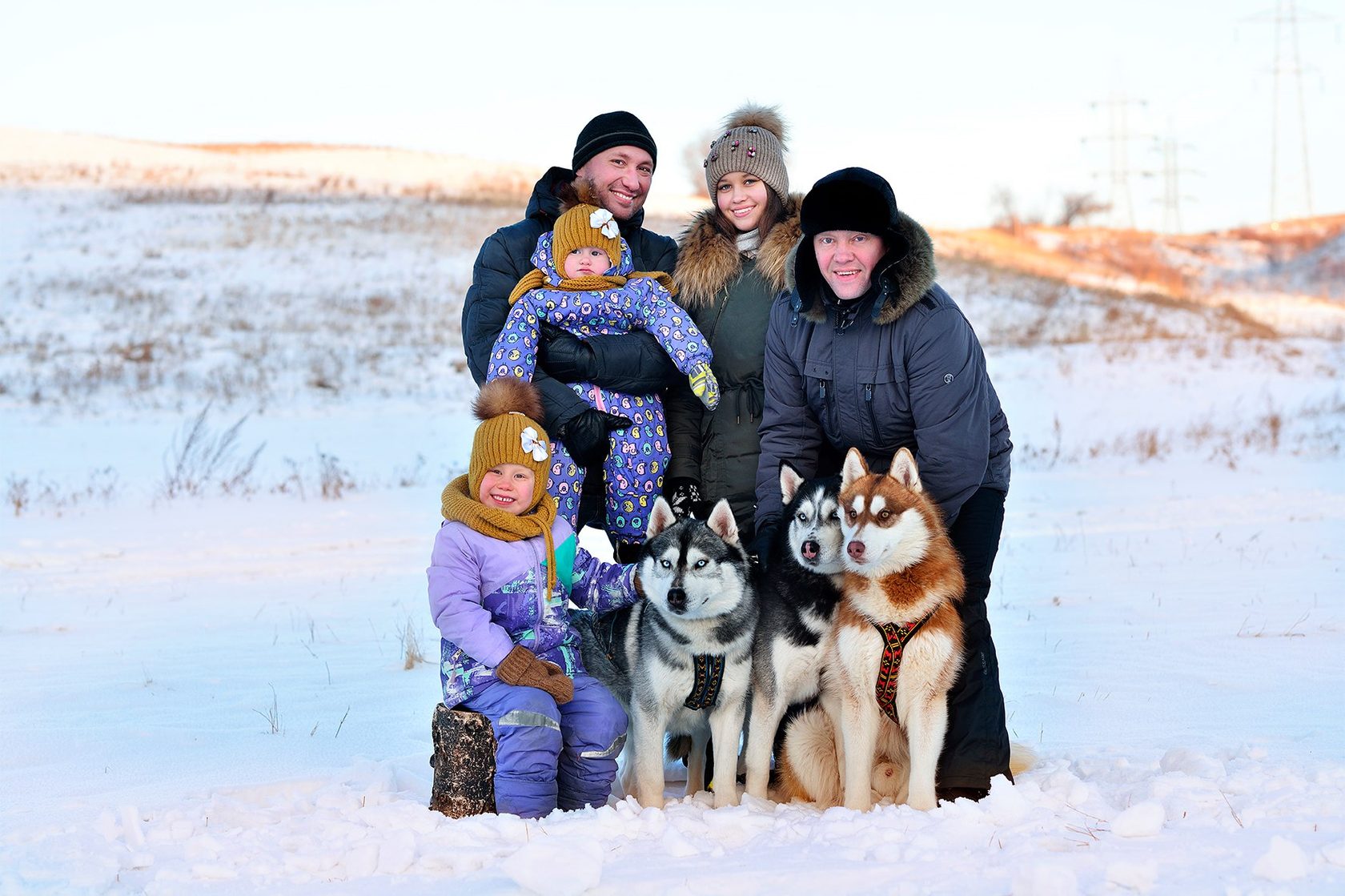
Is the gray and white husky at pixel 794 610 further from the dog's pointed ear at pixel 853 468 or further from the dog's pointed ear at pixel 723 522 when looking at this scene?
the dog's pointed ear at pixel 723 522

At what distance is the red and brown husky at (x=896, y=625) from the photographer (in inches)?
166

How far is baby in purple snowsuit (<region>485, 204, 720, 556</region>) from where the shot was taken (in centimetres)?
493

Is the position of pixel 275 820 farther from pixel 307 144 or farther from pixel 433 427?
pixel 307 144

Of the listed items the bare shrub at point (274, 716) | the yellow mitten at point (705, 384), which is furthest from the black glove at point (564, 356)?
the bare shrub at point (274, 716)

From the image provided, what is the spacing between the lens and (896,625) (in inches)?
167

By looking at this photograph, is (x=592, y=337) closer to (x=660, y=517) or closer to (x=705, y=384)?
(x=705, y=384)

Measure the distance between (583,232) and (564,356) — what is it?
1.75 ft

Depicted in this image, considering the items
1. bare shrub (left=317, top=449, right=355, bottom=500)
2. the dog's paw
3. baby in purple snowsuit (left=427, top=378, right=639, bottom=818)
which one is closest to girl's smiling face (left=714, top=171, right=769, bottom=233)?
baby in purple snowsuit (left=427, top=378, right=639, bottom=818)

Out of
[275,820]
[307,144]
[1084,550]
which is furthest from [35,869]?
[307,144]

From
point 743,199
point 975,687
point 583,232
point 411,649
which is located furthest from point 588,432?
point 411,649

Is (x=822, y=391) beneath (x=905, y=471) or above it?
above

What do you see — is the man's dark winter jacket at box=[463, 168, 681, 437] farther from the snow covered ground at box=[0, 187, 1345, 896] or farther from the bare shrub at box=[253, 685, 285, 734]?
the bare shrub at box=[253, 685, 285, 734]

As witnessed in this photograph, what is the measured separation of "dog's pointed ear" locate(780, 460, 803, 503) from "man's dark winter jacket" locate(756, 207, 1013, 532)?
0.48 feet

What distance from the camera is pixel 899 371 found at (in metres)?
4.41
